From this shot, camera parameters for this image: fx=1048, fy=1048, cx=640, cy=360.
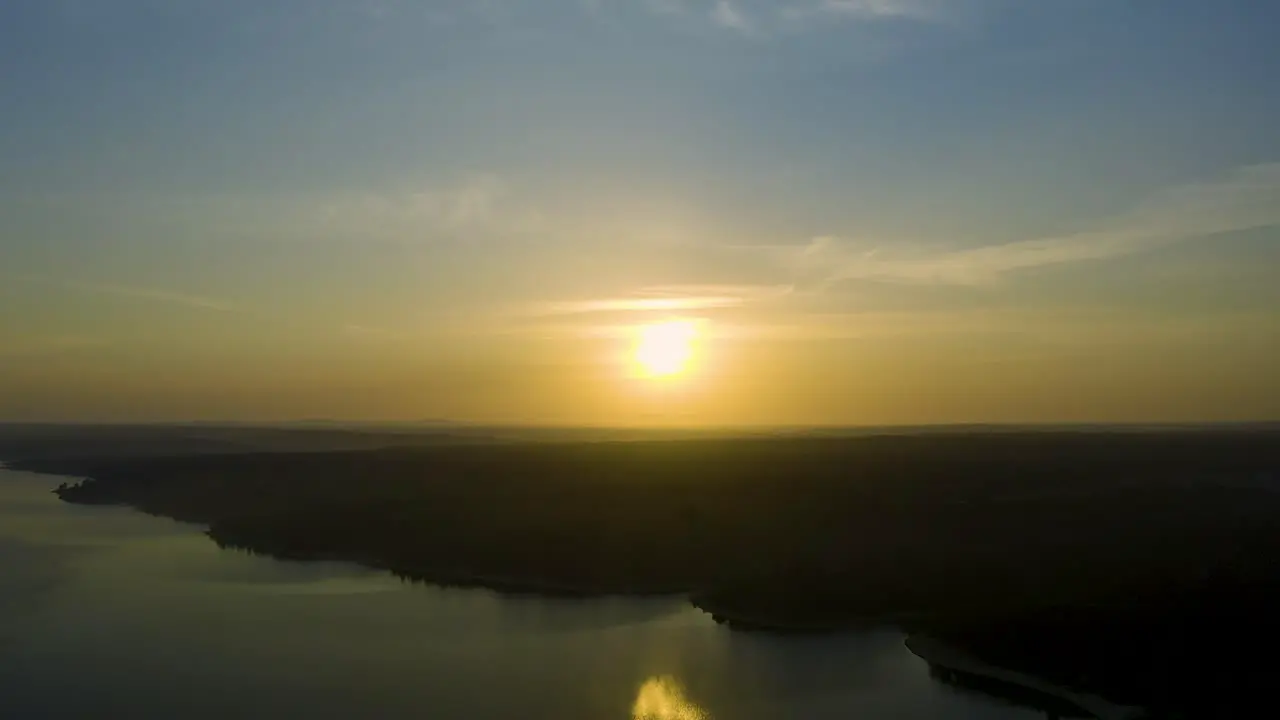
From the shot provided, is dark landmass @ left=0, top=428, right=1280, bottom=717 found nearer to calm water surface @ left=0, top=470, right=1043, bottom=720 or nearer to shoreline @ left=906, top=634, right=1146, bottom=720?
Answer: shoreline @ left=906, top=634, right=1146, bottom=720

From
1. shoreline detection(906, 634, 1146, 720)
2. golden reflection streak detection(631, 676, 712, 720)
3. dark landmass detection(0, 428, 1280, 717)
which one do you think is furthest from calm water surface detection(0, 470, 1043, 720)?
dark landmass detection(0, 428, 1280, 717)

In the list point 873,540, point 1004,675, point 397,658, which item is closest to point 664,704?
point 397,658

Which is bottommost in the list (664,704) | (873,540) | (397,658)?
(664,704)

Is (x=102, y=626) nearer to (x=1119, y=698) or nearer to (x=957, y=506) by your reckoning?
(x=1119, y=698)

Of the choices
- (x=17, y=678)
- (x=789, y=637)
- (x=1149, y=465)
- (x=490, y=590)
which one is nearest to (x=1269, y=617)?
(x=789, y=637)

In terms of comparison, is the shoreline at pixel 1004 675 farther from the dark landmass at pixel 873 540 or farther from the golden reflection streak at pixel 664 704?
the golden reflection streak at pixel 664 704

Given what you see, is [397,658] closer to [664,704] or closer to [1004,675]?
[664,704]

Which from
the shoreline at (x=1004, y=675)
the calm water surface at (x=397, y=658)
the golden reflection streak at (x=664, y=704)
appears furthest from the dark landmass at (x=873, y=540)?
the golden reflection streak at (x=664, y=704)
